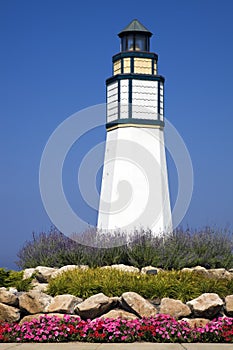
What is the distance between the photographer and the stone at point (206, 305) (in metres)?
9.66

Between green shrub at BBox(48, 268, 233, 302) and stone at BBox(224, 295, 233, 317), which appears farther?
green shrub at BBox(48, 268, 233, 302)

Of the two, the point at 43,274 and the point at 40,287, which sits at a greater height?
the point at 43,274

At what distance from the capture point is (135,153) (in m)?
22.0

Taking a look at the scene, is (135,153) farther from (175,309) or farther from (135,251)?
(175,309)

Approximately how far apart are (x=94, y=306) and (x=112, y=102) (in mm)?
13690

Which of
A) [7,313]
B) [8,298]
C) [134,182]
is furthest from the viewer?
[134,182]

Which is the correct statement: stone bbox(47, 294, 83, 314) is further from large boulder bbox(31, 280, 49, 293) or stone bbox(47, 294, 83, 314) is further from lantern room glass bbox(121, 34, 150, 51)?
lantern room glass bbox(121, 34, 150, 51)

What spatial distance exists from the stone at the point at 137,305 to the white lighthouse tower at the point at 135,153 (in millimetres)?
11576

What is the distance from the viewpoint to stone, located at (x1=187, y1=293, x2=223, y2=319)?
31.7 ft

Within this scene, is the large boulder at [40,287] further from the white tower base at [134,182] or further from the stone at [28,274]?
the white tower base at [134,182]

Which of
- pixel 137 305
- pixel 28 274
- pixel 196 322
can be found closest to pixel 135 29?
pixel 28 274

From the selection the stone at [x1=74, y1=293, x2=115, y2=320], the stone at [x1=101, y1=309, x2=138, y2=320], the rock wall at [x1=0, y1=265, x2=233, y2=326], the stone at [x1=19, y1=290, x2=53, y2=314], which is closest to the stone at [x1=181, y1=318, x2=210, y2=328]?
the rock wall at [x1=0, y1=265, x2=233, y2=326]

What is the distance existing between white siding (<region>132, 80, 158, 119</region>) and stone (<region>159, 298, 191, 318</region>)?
42.3 ft

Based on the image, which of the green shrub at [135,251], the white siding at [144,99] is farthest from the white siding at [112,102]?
the green shrub at [135,251]
